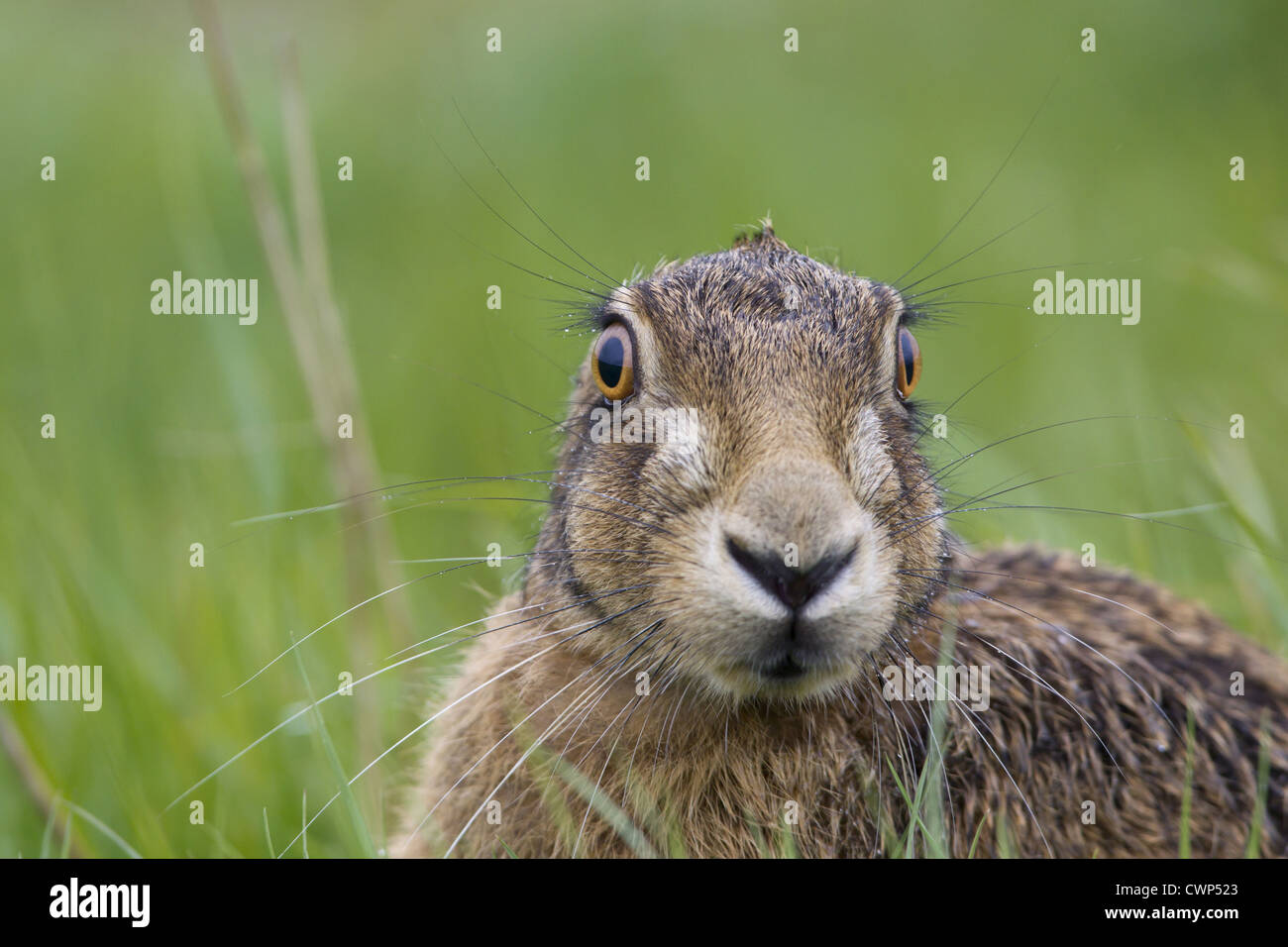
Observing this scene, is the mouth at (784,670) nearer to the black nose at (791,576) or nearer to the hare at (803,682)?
the hare at (803,682)

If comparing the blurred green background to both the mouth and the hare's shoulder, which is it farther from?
the mouth

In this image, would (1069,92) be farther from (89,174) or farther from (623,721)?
(623,721)

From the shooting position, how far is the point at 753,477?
13.1ft

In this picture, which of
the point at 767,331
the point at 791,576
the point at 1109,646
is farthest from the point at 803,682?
the point at 1109,646

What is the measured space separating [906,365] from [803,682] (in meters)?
1.38

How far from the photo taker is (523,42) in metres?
16.7

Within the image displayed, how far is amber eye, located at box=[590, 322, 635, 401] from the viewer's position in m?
4.74

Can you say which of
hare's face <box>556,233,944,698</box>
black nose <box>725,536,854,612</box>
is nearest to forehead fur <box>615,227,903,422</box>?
hare's face <box>556,233,944,698</box>

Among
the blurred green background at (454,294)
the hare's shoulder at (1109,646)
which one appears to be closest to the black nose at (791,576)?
the hare's shoulder at (1109,646)

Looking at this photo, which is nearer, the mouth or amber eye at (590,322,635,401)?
the mouth

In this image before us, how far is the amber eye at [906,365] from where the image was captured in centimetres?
491

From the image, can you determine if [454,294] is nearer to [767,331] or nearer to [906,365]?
[906,365]

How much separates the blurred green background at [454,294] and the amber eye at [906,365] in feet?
2.36

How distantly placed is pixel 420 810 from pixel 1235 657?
126 inches
